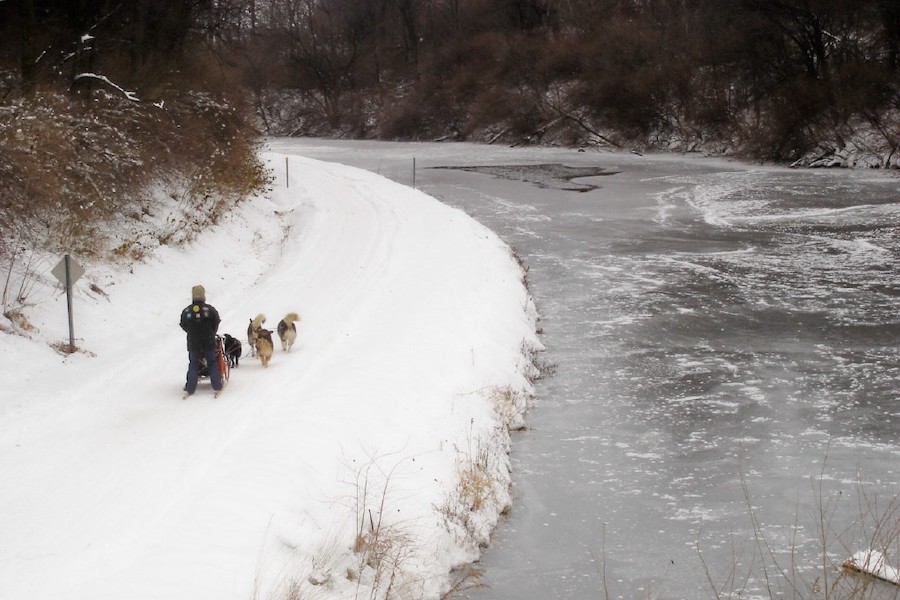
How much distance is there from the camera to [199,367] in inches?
452

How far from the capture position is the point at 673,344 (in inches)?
625

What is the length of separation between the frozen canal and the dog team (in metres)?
3.55

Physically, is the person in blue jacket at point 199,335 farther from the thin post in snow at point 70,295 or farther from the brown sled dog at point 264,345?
the thin post in snow at point 70,295

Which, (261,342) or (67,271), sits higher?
(67,271)

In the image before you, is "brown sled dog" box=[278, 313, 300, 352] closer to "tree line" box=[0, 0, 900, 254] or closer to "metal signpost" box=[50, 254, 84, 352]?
"metal signpost" box=[50, 254, 84, 352]

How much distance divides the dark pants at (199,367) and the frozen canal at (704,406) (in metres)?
3.77

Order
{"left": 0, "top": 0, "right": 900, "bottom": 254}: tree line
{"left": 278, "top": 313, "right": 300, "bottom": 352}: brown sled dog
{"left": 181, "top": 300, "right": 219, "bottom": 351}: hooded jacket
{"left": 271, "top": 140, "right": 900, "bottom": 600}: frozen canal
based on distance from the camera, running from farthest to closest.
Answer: {"left": 0, "top": 0, "right": 900, "bottom": 254}: tree line
{"left": 278, "top": 313, "right": 300, "bottom": 352}: brown sled dog
{"left": 181, "top": 300, "right": 219, "bottom": 351}: hooded jacket
{"left": 271, "top": 140, "right": 900, "bottom": 600}: frozen canal

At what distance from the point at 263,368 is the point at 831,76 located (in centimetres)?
4408

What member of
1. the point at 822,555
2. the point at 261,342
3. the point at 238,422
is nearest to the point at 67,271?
the point at 261,342

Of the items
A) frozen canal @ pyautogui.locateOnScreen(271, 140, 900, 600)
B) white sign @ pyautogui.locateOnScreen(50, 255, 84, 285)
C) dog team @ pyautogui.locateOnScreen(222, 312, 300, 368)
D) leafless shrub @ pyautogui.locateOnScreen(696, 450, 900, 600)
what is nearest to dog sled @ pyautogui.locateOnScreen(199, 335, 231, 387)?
dog team @ pyautogui.locateOnScreen(222, 312, 300, 368)

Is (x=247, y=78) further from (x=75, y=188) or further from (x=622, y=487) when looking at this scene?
(x=622, y=487)

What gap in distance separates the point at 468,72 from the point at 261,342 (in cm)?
6856

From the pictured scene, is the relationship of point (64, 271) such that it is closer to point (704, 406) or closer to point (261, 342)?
point (261, 342)

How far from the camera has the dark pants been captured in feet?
37.6
